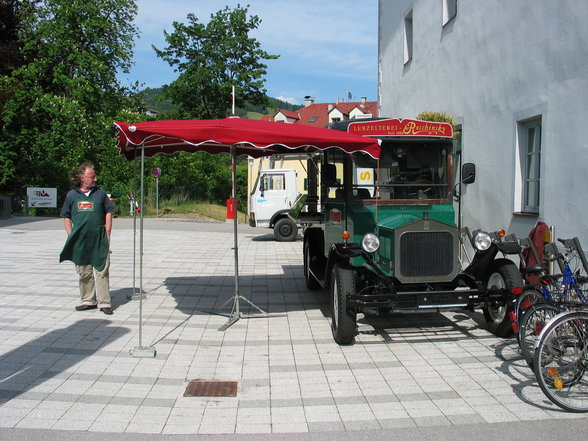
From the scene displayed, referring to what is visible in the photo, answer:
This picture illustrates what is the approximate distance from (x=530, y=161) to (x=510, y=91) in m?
1.20

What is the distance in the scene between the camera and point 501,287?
19.0 feet

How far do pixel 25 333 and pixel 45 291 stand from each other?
2438 mm

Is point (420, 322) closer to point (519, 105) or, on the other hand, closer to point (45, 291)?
point (519, 105)

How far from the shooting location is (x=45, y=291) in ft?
27.4

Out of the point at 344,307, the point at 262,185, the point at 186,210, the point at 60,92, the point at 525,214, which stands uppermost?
the point at 60,92

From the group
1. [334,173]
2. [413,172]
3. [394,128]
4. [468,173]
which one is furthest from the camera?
[334,173]

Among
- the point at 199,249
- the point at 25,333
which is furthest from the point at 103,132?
the point at 25,333

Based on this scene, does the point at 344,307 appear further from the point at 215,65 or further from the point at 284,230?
the point at 215,65

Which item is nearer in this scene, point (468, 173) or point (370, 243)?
point (370, 243)

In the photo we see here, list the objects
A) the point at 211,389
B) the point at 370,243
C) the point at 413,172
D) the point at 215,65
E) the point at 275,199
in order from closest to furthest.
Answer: the point at 211,389
the point at 370,243
the point at 413,172
the point at 275,199
the point at 215,65

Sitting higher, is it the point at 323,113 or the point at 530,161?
the point at 323,113

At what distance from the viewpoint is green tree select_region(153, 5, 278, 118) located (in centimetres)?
4028

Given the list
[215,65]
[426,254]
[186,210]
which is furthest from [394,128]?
[215,65]

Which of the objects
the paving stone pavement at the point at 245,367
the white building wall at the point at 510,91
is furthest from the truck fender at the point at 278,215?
the paving stone pavement at the point at 245,367
